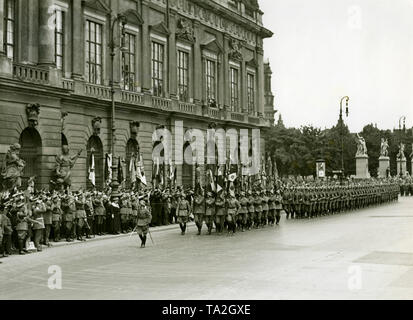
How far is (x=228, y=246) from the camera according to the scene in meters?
20.7

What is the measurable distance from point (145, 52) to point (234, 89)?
50.6 feet

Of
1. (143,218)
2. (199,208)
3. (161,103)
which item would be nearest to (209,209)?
(199,208)

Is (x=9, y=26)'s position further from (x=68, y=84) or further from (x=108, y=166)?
(x=108, y=166)

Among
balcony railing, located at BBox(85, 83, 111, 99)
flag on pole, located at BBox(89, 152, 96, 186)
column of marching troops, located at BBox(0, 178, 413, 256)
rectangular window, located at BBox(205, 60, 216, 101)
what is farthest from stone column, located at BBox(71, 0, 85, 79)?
rectangular window, located at BBox(205, 60, 216, 101)

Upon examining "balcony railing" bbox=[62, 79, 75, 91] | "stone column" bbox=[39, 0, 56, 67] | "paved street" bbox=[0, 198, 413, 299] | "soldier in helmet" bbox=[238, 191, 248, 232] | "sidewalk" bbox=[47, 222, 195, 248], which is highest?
"stone column" bbox=[39, 0, 56, 67]

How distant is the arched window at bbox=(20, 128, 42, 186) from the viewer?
27.9m

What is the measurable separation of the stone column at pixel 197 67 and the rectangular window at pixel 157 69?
4.70m

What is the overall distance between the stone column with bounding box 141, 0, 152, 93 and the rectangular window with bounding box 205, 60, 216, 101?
9.63 m

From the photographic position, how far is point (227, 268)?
1559 centimetres

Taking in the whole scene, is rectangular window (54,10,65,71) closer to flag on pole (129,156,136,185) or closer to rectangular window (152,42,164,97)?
flag on pole (129,156,136,185)

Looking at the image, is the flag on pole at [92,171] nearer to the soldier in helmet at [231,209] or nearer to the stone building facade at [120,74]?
the stone building facade at [120,74]

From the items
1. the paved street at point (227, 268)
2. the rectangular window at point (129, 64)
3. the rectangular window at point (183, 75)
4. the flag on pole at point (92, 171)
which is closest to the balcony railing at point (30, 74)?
the flag on pole at point (92, 171)

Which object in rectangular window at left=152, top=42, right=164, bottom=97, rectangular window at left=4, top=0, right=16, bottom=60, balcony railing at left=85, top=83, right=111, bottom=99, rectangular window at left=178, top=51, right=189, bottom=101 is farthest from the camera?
rectangular window at left=178, top=51, right=189, bottom=101
